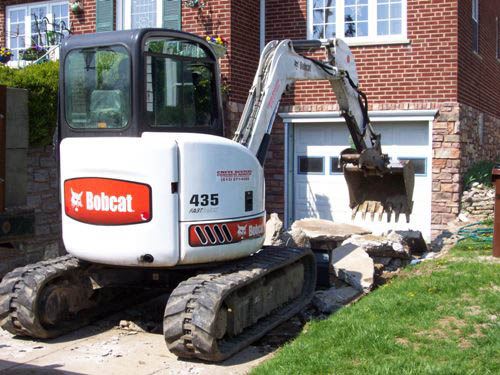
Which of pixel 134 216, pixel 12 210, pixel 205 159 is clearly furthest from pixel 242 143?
pixel 12 210

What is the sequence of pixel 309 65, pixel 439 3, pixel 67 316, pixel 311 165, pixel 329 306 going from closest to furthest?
1. pixel 67 316
2. pixel 329 306
3. pixel 309 65
4. pixel 439 3
5. pixel 311 165

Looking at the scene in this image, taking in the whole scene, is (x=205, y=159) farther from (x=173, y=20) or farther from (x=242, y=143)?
(x=173, y=20)

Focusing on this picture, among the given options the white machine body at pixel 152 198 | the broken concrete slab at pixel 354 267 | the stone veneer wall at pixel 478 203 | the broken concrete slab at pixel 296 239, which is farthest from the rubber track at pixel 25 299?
the stone veneer wall at pixel 478 203

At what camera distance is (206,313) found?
6.07 meters

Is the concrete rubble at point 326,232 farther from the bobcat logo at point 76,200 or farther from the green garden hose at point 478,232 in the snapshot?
the bobcat logo at point 76,200

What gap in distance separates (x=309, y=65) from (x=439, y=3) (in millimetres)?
5406

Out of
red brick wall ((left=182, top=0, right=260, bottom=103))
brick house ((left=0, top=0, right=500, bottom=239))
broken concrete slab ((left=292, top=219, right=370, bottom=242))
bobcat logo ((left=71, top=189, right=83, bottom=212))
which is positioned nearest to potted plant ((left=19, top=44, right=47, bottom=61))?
brick house ((left=0, top=0, right=500, bottom=239))

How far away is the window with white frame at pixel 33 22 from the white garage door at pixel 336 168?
19.5 ft

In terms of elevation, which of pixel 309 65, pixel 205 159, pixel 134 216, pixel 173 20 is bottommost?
pixel 134 216

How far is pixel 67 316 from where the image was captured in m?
7.44

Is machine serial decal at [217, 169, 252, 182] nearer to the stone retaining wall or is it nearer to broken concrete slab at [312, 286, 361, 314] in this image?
broken concrete slab at [312, 286, 361, 314]

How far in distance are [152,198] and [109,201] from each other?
1.40ft

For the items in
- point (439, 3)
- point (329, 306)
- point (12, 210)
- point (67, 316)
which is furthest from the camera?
point (439, 3)

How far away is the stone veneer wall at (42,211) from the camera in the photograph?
9695 mm
